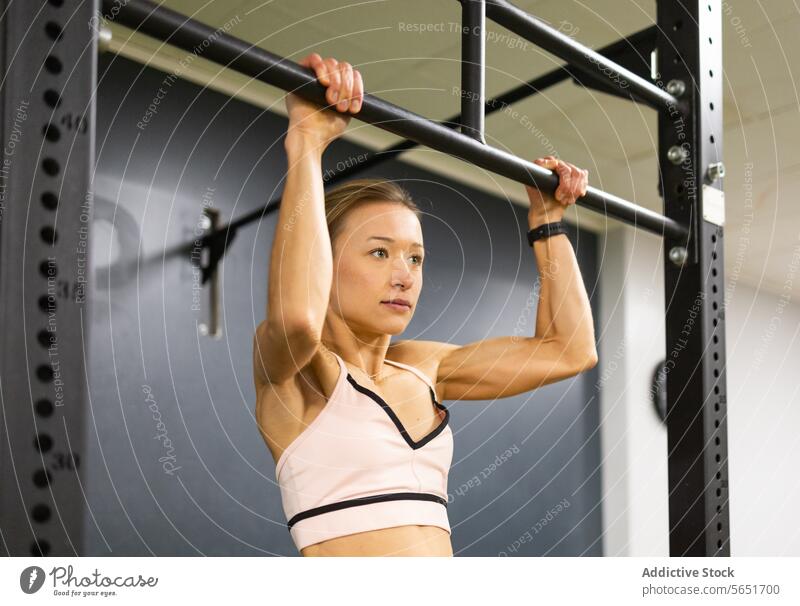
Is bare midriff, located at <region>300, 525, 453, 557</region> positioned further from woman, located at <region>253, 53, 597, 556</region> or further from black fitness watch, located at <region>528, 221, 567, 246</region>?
black fitness watch, located at <region>528, 221, 567, 246</region>

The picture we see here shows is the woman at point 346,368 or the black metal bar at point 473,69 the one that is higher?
the black metal bar at point 473,69

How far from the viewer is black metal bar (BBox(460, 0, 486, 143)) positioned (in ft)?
2.09

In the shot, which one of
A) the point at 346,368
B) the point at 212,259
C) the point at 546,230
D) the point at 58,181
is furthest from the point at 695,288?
the point at 212,259

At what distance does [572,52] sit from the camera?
74 cm

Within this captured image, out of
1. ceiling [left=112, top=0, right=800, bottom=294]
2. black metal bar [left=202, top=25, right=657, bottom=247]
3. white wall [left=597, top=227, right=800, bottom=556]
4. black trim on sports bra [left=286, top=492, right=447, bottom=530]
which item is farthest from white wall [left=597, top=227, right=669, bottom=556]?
black trim on sports bra [left=286, top=492, right=447, bottom=530]

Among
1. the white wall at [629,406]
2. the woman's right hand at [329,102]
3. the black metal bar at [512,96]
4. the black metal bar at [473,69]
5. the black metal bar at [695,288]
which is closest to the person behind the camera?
the woman's right hand at [329,102]

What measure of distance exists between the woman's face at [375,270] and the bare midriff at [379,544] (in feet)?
0.54

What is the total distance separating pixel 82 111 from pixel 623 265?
2873 millimetres

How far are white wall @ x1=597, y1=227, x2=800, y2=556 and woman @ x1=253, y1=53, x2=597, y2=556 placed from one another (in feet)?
5.66

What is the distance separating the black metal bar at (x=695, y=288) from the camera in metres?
0.79

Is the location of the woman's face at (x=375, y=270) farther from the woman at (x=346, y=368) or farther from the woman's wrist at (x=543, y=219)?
the woman's wrist at (x=543, y=219)

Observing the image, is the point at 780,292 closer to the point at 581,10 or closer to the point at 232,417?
the point at 581,10

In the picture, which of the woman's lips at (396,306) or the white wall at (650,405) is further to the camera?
the white wall at (650,405)

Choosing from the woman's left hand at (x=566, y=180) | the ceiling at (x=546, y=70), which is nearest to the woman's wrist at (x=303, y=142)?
the woman's left hand at (x=566, y=180)
